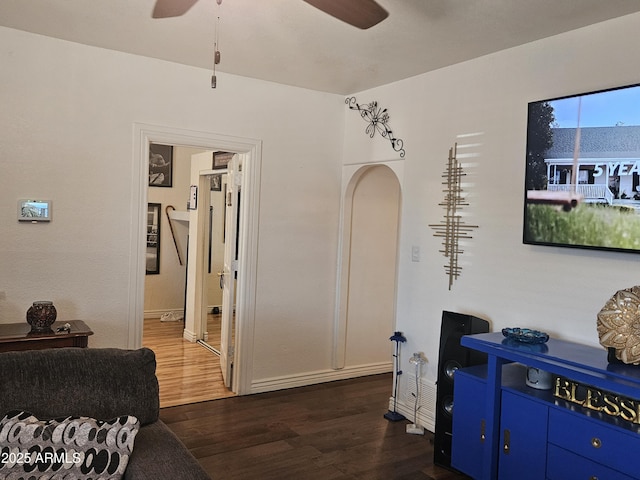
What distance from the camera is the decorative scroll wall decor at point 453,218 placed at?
3.67 metres

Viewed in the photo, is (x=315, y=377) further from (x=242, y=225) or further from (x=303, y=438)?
(x=242, y=225)

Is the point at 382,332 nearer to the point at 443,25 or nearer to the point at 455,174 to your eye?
the point at 455,174

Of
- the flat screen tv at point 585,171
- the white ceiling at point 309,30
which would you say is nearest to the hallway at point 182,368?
the white ceiling at point 309,30

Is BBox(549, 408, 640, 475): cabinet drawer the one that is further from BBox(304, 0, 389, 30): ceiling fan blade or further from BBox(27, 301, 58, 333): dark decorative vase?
BBox(27, 301, 58, 333): dark decorative vase

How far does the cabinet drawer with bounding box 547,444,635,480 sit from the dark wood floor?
2.42 ft

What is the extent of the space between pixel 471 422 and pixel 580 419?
73cm

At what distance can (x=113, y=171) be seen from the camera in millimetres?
3770

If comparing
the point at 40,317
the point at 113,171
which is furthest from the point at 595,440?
the point at 113,171

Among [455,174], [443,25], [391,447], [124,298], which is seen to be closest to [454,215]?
[455,174]

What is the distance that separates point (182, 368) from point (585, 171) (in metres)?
3.86

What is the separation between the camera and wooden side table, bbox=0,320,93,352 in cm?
304

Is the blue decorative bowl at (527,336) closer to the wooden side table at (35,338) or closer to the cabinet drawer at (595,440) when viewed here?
the cabinet drawer at (595,440)

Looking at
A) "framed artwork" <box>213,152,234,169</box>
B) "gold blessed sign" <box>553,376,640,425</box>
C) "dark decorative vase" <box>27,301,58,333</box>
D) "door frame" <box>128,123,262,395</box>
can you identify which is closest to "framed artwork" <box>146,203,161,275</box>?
"framed artwork" <box>213,152,234,169</box>

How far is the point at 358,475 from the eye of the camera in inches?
121
